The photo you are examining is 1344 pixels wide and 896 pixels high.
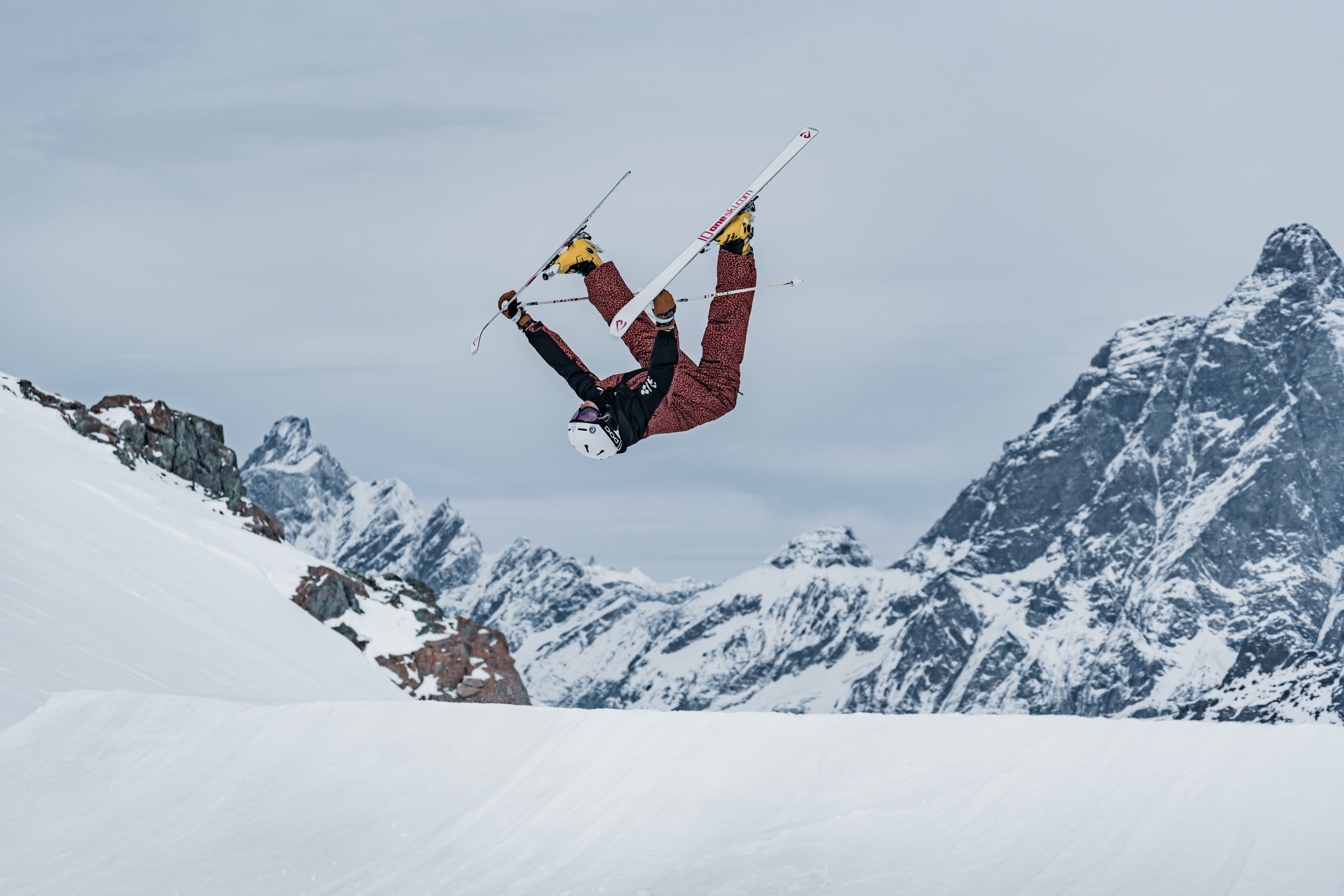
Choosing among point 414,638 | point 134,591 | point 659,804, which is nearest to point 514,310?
point 659,804

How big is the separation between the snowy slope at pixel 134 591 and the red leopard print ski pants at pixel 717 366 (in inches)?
528

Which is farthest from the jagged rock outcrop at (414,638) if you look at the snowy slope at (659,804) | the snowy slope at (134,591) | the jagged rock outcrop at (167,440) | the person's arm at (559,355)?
the person's arm at (559,355)

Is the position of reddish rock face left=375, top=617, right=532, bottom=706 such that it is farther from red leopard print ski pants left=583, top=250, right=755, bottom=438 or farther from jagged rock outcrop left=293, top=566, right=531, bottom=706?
red leopard print ski pants left=583, top=250, right=755, bottom=438

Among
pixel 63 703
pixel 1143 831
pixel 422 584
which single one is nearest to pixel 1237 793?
pixel 1143 831

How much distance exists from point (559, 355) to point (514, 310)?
558mm

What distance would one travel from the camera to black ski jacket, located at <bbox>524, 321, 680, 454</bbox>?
873 cm

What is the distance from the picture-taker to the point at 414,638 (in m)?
64.4

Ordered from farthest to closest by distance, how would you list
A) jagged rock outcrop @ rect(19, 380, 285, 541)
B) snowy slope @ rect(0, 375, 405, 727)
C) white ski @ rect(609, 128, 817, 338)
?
1. jagged rock outcrop @ rect(19, 380, 285, 541)
2. snowy slope @ rect(0, 375, 405, 727)
3. white ski @ rect(609, 128, 817, 338)

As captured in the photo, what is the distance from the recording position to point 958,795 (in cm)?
1091

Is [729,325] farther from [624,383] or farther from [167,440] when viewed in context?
[167,440]

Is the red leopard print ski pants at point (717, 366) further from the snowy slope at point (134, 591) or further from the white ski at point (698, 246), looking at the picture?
the snowy slope at point (134, 591)

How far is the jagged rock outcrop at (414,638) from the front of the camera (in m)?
59.1

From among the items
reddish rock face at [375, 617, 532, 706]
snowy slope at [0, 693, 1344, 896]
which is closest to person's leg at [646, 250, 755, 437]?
snowy slope at [0, 693, 1344, 896]

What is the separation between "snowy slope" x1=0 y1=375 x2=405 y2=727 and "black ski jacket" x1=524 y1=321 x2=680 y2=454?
41.2ft
